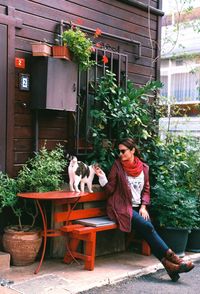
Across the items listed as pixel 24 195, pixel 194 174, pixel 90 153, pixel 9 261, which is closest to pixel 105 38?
pixel 90 153

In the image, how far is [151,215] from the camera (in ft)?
19.6

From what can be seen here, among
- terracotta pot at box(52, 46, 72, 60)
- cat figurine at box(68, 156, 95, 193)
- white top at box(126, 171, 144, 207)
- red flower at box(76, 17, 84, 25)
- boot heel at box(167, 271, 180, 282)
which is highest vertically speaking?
red flower at box(76, 17, 84, 25)

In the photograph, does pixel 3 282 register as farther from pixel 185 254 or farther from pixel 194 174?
pixel 194 174

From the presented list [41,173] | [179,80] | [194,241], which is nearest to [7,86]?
[41,173]

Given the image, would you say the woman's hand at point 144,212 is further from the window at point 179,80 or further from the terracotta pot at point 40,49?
the window at point 179,80

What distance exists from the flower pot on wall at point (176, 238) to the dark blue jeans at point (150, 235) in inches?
24.4

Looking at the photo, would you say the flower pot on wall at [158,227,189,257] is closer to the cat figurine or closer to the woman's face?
the woman's face

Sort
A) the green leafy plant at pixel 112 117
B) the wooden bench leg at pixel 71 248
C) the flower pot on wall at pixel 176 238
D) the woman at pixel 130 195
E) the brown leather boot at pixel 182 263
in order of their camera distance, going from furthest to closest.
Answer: the green leafy plant at pixel 112 117
the flower pot on wall at pixel 176 238
the wooden bench leg at pixel 71 248
the woman at pixel 130 195
the brown leather boot at pixel 182 263

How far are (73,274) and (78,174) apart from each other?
1125mm

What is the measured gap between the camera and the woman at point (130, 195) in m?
5.05

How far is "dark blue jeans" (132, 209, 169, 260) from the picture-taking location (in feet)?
16.3

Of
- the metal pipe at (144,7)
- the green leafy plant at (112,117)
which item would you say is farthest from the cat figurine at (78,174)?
the metal pipe at (144,7)

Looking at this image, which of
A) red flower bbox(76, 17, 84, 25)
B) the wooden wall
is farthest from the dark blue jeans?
red flower bbox(76, 17, 84, 25)

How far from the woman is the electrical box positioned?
0.95 metres
